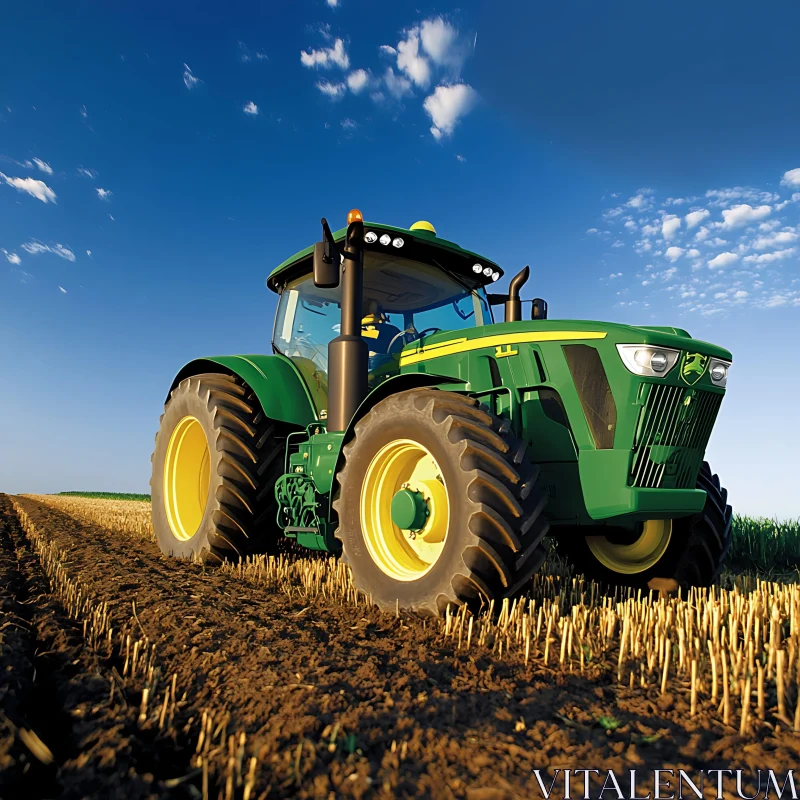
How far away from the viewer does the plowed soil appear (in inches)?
62.9

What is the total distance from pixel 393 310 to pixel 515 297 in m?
0.95

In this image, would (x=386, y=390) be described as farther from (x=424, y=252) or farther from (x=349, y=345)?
(x=424, y=252)

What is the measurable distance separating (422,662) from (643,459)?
5.44 feet

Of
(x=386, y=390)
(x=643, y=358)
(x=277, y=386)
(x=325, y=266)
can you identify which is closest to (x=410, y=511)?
(x=386, y=390)

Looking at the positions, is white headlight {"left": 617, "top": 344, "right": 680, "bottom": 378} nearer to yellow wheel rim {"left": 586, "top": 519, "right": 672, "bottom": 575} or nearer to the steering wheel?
yellow wheel rim {"left": 586, "top": 519, "right": 672, "bottom": 575}

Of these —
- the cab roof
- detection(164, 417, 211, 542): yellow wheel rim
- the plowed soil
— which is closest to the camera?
the plowed soil

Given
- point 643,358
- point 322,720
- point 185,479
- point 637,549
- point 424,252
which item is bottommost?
point 322,720

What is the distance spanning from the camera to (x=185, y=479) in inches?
233

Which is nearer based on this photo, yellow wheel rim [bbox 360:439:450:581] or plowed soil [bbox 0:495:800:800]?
plowed soil [bbox 0:495:800:800]

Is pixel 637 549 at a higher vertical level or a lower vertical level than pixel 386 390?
lower

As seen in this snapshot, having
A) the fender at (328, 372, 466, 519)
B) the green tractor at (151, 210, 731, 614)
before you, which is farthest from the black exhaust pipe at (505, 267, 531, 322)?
the fender at (328, 372, 466, 519)

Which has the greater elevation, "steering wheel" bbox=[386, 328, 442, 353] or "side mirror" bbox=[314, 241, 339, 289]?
"side mirror" bbox=[314, 241, 339, 289]

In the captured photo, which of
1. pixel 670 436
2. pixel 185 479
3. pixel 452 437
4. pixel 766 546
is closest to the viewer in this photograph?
pixel 452 437

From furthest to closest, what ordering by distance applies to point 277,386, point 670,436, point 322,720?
1. point 277,386
2. point 670,436
3. point 322,720
